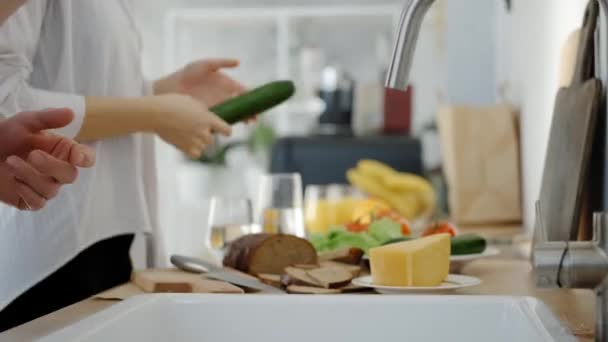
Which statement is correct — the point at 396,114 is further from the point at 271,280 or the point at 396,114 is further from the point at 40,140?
the point at 40,140

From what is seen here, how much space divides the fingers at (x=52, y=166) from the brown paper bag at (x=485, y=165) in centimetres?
168

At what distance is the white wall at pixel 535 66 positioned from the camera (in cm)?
179

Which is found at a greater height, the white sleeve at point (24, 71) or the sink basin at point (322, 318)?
the white sleeve at point (24, 71)

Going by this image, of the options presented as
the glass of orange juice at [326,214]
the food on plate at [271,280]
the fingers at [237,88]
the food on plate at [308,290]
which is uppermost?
the fingers at [237,88]

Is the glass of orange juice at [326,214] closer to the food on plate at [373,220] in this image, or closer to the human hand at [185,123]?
the food on plate at [373,220]

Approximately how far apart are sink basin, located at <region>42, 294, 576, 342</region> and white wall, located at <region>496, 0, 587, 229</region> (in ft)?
2.23

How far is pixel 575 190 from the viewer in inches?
50.9

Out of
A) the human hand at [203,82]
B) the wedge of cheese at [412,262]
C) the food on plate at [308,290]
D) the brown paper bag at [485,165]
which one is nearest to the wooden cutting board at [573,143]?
the wedge of cheese at [412,262]

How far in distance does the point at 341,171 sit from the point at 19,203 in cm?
195

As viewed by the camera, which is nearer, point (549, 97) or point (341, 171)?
point (549, 97)

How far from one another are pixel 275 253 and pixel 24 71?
1.35 ft

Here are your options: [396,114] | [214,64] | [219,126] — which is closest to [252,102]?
[219,126]

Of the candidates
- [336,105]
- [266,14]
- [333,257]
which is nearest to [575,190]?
[333,257]

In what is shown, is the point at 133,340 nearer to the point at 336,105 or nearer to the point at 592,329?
the point at 592,329
